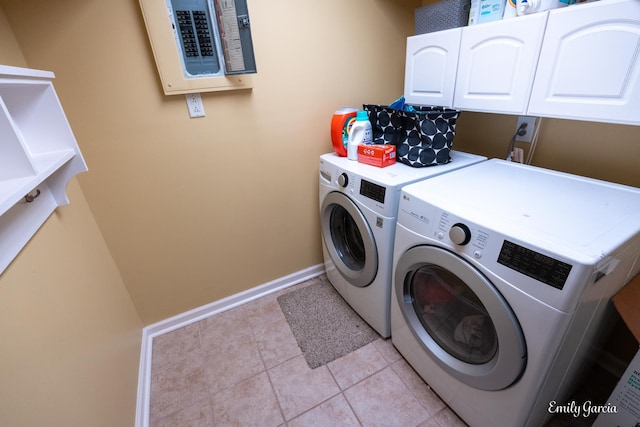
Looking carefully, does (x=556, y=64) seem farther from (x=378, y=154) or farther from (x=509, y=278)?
(x=509, y=278)

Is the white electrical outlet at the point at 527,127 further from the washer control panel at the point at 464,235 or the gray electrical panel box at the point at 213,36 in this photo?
the gray electrical panel box at the point at 213,36

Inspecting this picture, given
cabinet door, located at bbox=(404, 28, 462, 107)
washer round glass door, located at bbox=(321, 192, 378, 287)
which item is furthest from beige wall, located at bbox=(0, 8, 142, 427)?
cabinet door, located at bbox=(404, 28, 462, 107)

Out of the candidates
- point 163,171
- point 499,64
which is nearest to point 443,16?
point 499,64

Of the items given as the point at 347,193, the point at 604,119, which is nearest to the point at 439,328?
the point at 347,193

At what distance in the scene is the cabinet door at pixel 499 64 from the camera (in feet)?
3.59

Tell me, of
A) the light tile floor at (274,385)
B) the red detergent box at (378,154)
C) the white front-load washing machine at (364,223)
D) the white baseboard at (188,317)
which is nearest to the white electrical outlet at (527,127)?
the white front-load washing machine at (364,223)

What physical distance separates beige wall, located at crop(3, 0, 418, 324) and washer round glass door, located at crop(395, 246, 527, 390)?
0.94 meters

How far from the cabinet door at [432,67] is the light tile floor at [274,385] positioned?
139 centimetres

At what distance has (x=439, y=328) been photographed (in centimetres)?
122

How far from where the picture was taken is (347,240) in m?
1.77

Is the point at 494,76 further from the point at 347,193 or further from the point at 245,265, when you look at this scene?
the point at 245,265

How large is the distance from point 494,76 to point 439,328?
112 centimetres

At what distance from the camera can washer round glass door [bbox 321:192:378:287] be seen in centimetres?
143

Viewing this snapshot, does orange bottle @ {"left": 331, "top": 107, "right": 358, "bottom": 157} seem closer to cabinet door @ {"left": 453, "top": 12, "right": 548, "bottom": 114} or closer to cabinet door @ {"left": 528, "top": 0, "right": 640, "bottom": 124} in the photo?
cabinet door @ {"left": 453, "top": 12, "right": 548, "bottom": 114}
